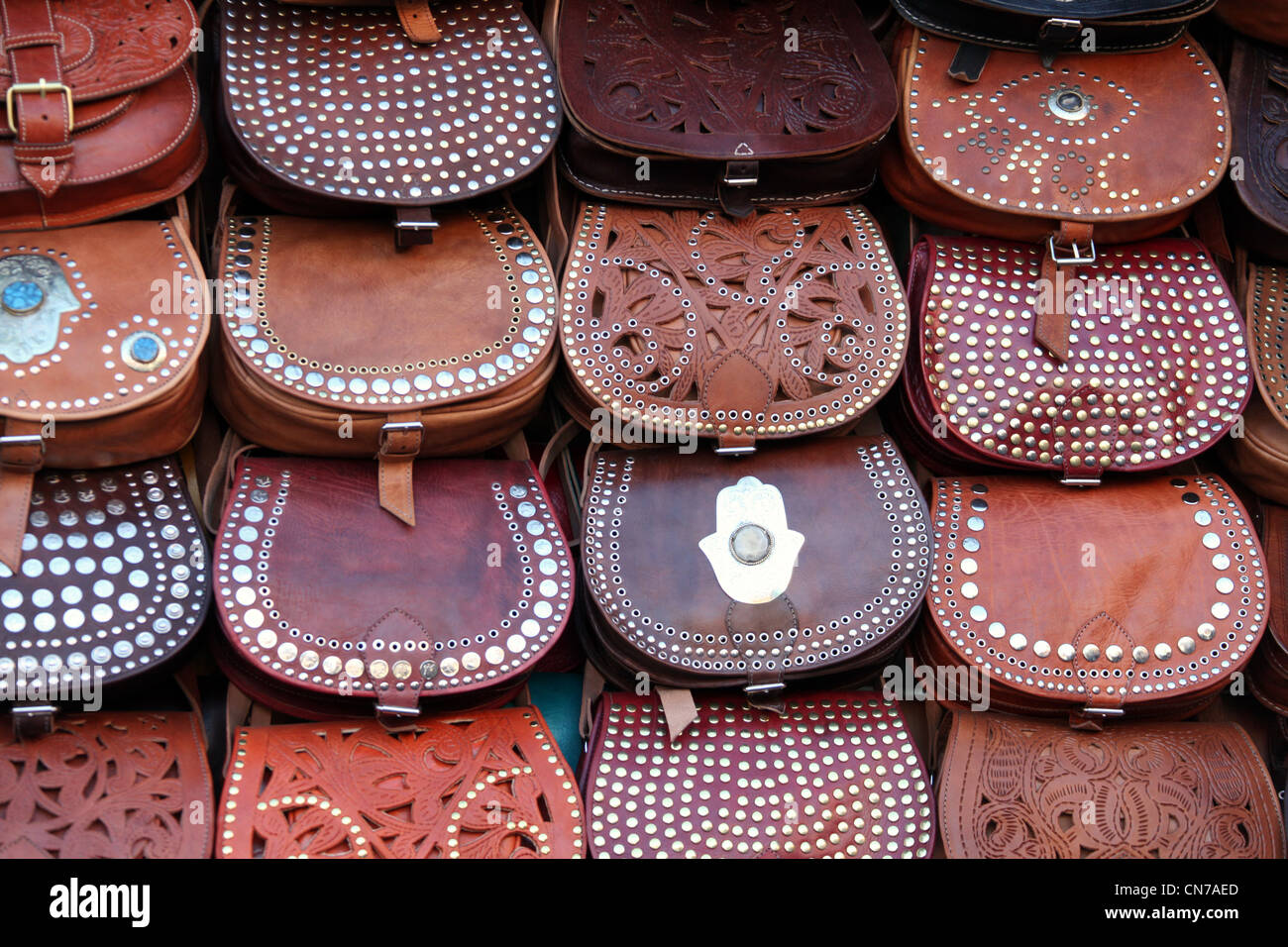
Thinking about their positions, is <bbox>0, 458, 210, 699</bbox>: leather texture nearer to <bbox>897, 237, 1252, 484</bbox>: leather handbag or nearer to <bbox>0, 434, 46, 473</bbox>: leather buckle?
<bbox>0, 434, 46, 473</bbox>: leather buckle

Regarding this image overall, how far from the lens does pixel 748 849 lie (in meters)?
2.37

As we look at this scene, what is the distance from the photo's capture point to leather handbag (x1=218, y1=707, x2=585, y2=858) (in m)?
2.23

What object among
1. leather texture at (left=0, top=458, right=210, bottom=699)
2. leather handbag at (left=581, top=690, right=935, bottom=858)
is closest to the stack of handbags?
leather texture at (left=0, top=458, right=210, bottom=699)

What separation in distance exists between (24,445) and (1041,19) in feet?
6.12

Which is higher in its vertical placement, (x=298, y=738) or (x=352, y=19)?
(x=352, y=19)

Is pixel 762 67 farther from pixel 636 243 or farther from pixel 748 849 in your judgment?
pixel 748 849

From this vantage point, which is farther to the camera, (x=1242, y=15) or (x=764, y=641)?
(x=1242, y=15)

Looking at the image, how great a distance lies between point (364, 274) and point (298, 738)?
2.47 ft

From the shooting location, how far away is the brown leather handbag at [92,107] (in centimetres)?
226

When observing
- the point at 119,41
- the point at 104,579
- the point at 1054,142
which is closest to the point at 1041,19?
the point at 1054,142

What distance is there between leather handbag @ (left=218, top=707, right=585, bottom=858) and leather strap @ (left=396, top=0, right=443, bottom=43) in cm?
114

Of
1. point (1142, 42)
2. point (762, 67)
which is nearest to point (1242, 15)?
point (1142, 42)

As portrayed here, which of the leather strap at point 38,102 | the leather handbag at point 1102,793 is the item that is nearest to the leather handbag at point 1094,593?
the leather handbag at point 1102,793

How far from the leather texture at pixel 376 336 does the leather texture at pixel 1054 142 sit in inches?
29.3
